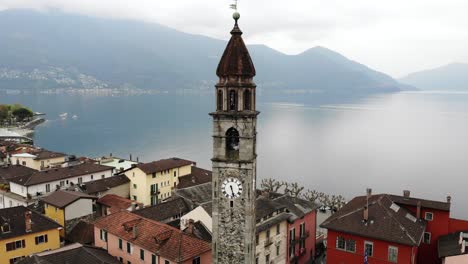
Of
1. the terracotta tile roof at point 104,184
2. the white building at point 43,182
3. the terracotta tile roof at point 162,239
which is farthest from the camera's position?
the terracotta tile roof at point 104,184

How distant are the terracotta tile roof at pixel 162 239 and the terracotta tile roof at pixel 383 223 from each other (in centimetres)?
1339

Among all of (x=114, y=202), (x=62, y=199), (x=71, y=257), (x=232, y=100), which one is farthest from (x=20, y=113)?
(x=232, y=100)

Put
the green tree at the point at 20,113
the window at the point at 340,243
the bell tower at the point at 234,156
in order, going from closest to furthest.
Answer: the bell tower at the point at 234,156, the window at the point at 340,243, the green tree at the point at 20,113

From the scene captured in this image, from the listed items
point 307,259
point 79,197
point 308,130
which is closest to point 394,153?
point 308,130

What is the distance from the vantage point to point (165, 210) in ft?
143

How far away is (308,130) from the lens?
182 metres

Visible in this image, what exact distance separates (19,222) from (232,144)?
25.2 meters

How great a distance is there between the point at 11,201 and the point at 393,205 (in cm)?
4907

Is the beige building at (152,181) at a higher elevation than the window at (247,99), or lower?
lower

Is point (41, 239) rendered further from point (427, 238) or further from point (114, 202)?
point (427, 238)

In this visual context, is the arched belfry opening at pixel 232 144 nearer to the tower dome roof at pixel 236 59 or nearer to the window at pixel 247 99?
the window at pixel 247 99

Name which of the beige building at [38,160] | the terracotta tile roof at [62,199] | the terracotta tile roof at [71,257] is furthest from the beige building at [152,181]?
the terracotta tile roof at [71,257]

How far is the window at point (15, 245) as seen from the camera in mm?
35062

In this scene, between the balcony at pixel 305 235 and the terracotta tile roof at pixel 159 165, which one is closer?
the balcony at pixel 305 235
